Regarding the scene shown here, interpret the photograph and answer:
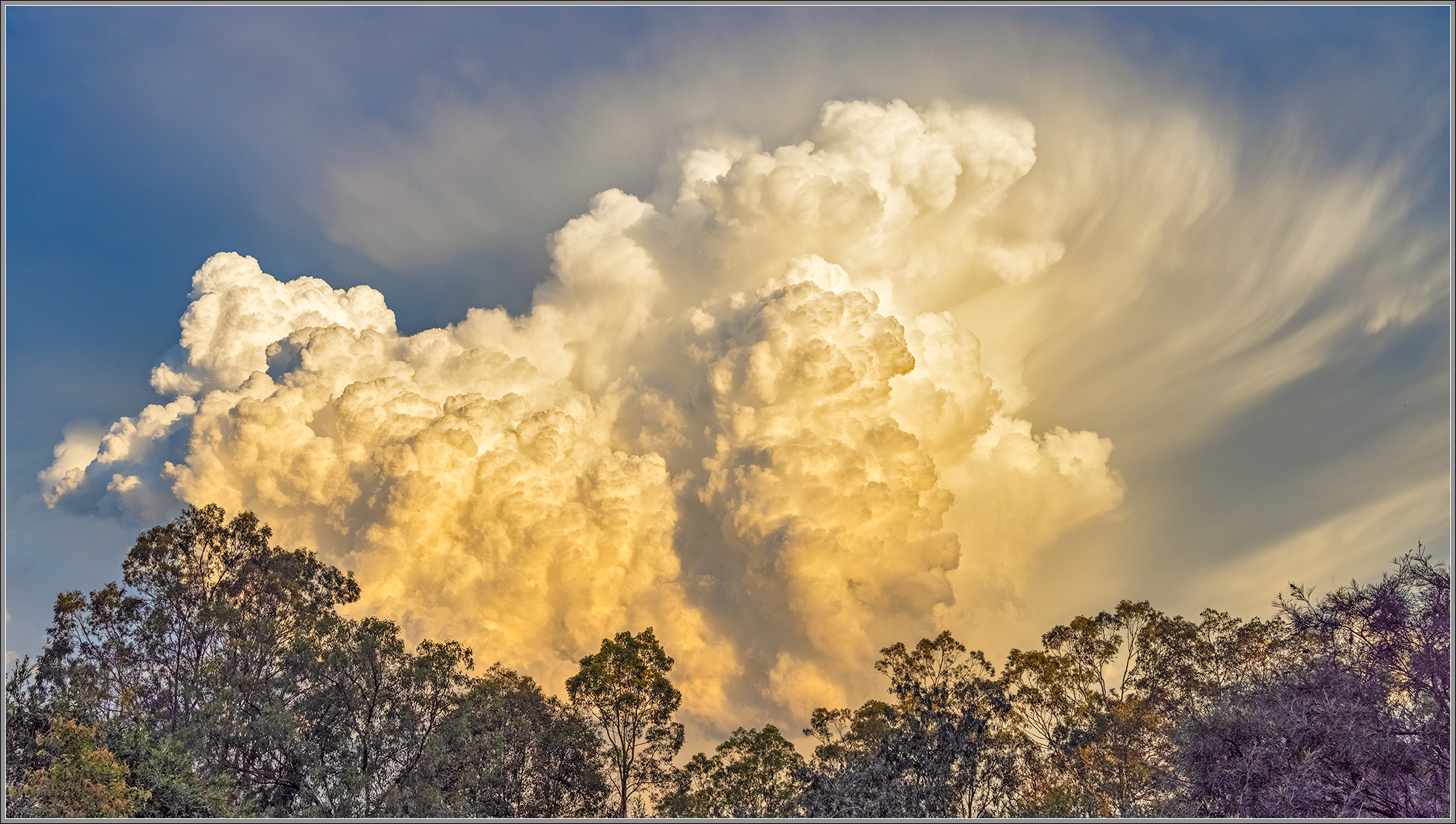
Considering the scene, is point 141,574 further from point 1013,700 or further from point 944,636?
point 1013,700

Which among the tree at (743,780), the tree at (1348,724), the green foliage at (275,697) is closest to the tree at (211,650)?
the green foliage at (275,697)

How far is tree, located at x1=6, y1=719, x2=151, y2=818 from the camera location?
64.2 feet

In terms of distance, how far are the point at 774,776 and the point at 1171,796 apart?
1526 cm

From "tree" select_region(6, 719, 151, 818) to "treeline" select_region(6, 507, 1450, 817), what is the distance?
1.9 inches

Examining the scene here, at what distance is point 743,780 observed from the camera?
35375 mm

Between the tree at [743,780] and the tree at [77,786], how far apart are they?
58.0ft

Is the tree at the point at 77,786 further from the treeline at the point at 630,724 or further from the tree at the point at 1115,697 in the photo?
the tree at the point at 1115,697

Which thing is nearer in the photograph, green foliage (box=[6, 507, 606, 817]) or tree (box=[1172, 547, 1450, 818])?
A: tree (box=[1172, 547, 1450, 818])

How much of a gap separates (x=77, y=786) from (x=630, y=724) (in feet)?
61.0

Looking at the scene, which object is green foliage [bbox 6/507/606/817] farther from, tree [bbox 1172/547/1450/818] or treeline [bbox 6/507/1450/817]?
tree [bbox 1172/547/1450/818]

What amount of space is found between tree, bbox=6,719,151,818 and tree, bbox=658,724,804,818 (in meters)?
17.7

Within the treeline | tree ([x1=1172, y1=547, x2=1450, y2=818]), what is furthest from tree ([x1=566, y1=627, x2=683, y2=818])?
tree ([x1=1172, y1=547, x2=1450, y2=818])

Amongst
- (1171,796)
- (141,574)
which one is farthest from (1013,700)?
(141,574)

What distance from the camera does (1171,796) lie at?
24.2 metres
